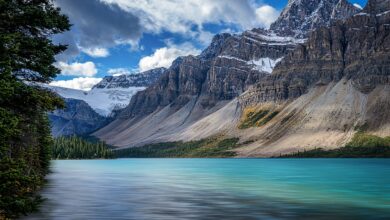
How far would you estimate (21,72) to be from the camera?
23.8 metres

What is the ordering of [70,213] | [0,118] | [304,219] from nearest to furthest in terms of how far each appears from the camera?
[0,118]
[304,219]
[70,213]

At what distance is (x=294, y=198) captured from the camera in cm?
4616

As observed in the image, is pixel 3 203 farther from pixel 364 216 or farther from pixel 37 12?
pixel 364 216

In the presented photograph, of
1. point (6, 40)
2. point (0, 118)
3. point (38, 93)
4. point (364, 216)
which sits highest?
point (6, 40)

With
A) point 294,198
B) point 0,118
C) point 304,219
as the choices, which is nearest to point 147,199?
point 294,198

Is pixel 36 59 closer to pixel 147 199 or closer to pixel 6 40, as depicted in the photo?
pixel 6 40

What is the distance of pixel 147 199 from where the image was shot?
4397cm

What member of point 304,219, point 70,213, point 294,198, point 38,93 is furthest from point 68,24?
point 294,198

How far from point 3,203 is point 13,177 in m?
1.58

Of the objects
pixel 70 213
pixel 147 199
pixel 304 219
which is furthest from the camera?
pixel 147 199

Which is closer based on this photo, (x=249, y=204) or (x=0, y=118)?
(x=0, y=118)

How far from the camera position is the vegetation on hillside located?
742 inches

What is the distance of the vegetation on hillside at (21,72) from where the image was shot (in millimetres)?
18859

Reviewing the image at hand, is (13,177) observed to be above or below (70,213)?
above
